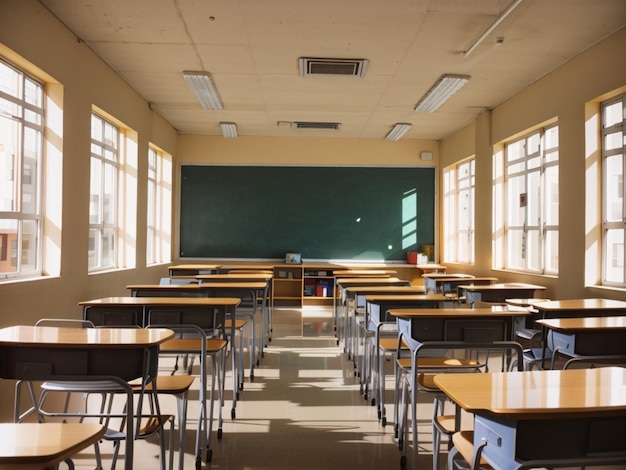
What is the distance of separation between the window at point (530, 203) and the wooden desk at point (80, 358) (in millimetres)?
5687

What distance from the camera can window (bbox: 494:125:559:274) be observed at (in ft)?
22.4

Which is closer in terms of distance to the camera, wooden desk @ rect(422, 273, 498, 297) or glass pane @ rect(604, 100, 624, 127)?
glass pane @ rect(604, 100, 624, 127)

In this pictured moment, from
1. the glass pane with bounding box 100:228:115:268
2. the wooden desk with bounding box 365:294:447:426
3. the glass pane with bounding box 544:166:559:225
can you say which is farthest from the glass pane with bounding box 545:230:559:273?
the glass pane with bounding box 100:228:115:268

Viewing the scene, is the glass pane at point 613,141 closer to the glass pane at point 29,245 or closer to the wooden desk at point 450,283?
the wooden desk at point 450,283

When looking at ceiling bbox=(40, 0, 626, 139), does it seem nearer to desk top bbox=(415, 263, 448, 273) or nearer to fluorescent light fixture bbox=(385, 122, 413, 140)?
fluorescent light fixture bbox=(385, 122, 413, 140)

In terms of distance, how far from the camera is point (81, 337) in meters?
2.29

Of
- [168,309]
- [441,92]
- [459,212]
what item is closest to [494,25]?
[441,92]

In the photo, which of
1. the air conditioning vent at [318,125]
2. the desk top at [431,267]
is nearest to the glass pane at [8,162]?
the air conditioning vent at [318,125]

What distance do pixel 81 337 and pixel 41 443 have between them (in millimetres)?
984

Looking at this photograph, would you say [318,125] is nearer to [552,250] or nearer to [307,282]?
[307,282]

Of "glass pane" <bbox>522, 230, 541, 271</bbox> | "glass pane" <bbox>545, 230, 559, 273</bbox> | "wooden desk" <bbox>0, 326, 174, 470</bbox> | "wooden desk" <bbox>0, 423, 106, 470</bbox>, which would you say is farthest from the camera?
"glass pane" <bbox>522, 230, 541, 271</bbox>

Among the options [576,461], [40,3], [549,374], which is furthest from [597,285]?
[40,3]

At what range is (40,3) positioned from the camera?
4.71m

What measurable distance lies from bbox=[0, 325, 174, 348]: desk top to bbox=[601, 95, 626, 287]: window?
15.5ft
